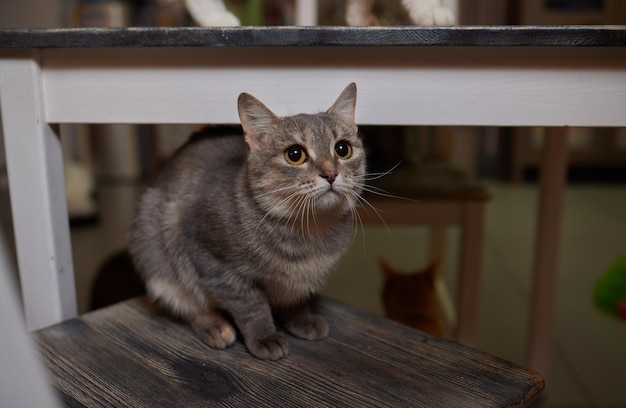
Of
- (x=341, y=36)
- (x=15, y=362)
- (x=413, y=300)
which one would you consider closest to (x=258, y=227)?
(x=341, y=36)

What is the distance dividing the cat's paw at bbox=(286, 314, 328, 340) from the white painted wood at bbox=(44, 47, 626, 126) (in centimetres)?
33

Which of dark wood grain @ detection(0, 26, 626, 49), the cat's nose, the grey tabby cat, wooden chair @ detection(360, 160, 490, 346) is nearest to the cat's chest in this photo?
the grey tabby cat

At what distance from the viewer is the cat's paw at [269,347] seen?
0.78 m

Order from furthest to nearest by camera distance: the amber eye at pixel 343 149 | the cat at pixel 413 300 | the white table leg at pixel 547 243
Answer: the cat at pixel 413 300
the white table leg at pixel 547 243
the amber eye at pixel 343 149

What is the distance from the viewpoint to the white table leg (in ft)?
4.69

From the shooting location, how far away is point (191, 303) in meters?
0.89

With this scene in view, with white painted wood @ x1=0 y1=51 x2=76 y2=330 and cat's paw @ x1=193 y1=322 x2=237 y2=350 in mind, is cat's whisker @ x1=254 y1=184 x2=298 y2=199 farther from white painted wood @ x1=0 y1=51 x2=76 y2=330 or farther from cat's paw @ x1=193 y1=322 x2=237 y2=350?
white painted wood @ x1=0 y1=51 x2=76 y2=330

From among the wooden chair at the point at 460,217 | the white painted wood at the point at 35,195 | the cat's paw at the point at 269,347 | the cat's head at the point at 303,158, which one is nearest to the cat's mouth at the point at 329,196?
the cat's head at the point at 303,158

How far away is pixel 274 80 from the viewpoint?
77 cm

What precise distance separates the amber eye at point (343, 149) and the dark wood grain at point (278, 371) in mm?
290

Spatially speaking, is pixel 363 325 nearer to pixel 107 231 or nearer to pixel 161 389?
pixel 161 389

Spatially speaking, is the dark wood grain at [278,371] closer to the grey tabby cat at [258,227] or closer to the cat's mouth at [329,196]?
the grey tabby cat at [258,227]

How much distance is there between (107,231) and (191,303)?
2029mm

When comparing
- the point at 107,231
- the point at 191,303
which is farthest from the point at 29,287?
the point at 107,231
